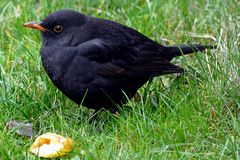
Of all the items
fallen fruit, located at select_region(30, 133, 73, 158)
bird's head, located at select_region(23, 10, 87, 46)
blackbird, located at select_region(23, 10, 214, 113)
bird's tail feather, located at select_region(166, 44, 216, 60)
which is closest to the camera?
fallen fruit, located at select_region(30, 133, 73, 158)

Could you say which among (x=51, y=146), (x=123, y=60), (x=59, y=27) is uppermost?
(x=59, y=27)

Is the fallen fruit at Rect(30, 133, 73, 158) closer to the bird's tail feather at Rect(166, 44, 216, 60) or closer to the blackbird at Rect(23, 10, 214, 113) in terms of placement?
the blackbird at Rect(23, 10, 214, 113)

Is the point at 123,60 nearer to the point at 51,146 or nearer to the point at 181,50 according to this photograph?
the point at 181,50

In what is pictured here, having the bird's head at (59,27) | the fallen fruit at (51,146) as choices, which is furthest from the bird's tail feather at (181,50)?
the fallen fruit at (51,146)

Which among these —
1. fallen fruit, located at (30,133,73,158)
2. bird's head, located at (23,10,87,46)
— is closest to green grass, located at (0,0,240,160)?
fallen fruit, located at (30,133,73,158)

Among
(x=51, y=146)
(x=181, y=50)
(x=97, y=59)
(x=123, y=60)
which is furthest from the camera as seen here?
(x=181, y=50)

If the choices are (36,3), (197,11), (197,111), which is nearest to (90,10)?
(36,3)

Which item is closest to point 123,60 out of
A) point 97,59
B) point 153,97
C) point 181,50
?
point 97,59

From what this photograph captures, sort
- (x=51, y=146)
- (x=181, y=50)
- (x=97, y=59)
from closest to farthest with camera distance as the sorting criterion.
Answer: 1. (x=51, y=146)
2. (x=97, y=59)
3. (x=181, y=50)
